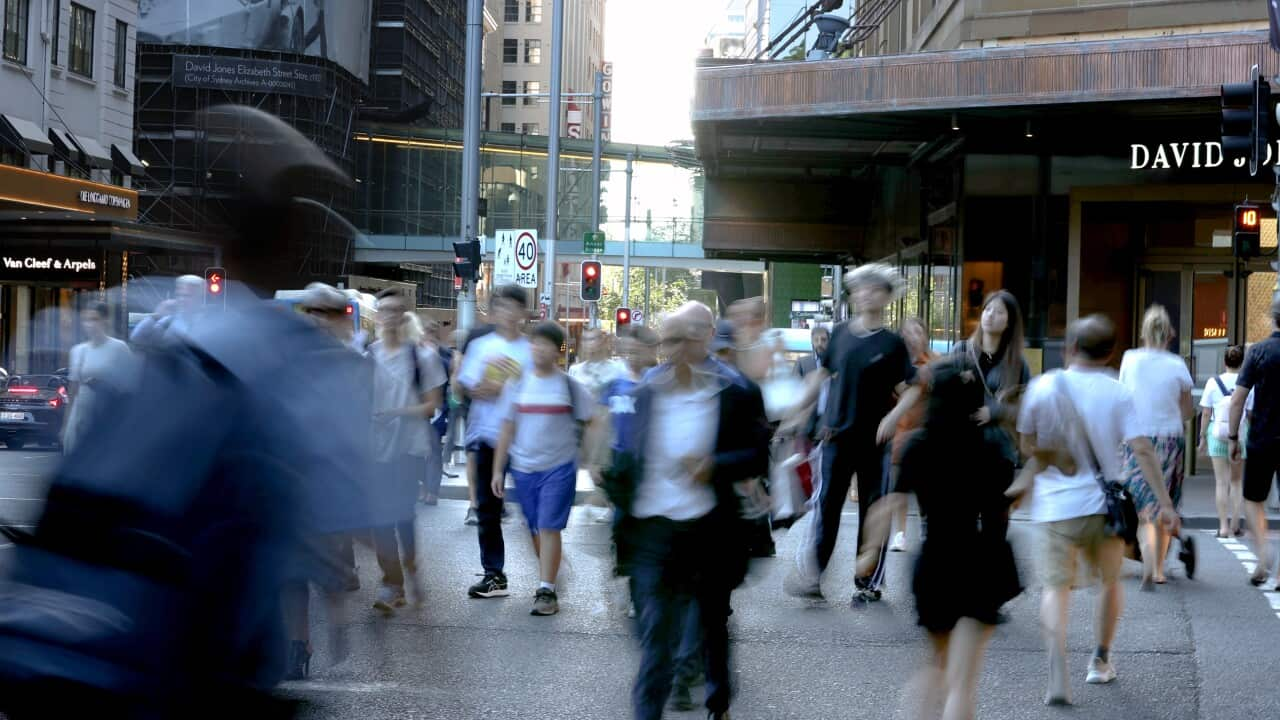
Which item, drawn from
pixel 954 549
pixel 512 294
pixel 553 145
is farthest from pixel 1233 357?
pixel 553 145

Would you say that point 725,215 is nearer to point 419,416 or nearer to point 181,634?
point 419,416

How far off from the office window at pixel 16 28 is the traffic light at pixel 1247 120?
27190mm

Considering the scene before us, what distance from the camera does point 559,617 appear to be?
28.4ft

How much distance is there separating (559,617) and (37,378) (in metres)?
16.0

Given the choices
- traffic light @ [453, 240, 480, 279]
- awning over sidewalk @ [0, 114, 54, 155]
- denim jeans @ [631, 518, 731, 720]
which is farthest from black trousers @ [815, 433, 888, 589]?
awning over sidewalk @ [0, 114, 54, 155]

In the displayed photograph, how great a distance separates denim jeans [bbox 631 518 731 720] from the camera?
526 cm

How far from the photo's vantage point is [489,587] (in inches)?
365

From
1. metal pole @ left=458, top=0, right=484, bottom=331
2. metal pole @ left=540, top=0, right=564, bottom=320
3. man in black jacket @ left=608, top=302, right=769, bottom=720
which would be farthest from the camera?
metal pole @ left=540, top=0, right=564, bottom=320

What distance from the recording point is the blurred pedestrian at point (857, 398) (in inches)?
343

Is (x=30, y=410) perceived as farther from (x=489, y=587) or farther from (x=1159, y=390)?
(x=1159, y=390)

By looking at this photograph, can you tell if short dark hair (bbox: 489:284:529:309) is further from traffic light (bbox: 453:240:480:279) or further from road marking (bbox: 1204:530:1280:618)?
traffic light (bbox: 453:240:480:279)

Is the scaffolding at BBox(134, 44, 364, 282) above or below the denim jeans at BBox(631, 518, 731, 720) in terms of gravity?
above

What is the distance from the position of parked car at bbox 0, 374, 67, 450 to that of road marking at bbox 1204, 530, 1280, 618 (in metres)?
15.8

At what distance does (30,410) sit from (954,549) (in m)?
18.8
